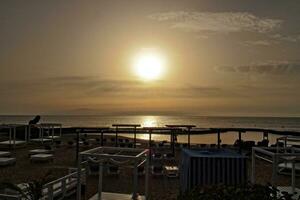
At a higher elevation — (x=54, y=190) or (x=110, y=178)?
(x=54, y=190)

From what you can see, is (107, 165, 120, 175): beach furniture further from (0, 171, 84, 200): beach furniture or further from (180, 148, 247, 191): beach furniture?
(180, 148, 247, 191): beach furniture

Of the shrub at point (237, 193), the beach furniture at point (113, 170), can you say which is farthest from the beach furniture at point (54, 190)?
the shrub at point (237, 193)

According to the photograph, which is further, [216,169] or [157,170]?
[157,170]

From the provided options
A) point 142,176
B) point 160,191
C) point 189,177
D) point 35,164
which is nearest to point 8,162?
point 35,164

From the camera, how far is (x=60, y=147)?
75.6 feet

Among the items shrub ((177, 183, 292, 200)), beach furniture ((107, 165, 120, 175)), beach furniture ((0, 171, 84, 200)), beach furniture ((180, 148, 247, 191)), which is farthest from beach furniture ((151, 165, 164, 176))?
shrub ((177, 183, 292, 200))

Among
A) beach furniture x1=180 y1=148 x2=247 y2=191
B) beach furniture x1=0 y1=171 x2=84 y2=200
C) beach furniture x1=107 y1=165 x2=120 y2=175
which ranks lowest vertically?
beach furniture x1=107 y1=165 x2=120 y2=175

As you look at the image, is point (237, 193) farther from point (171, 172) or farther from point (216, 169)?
point (171, 172)

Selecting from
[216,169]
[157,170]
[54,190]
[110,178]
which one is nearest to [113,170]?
[110,178]

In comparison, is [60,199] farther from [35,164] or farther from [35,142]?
[35,142]

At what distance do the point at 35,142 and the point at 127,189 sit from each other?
14.6 m

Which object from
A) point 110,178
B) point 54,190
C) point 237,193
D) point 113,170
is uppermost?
point 237,193

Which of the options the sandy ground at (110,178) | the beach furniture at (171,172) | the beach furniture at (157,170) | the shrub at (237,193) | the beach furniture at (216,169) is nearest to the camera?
the shrub at (237,193)

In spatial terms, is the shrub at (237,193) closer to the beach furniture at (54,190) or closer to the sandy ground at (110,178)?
the beach furniture at (54,190)
